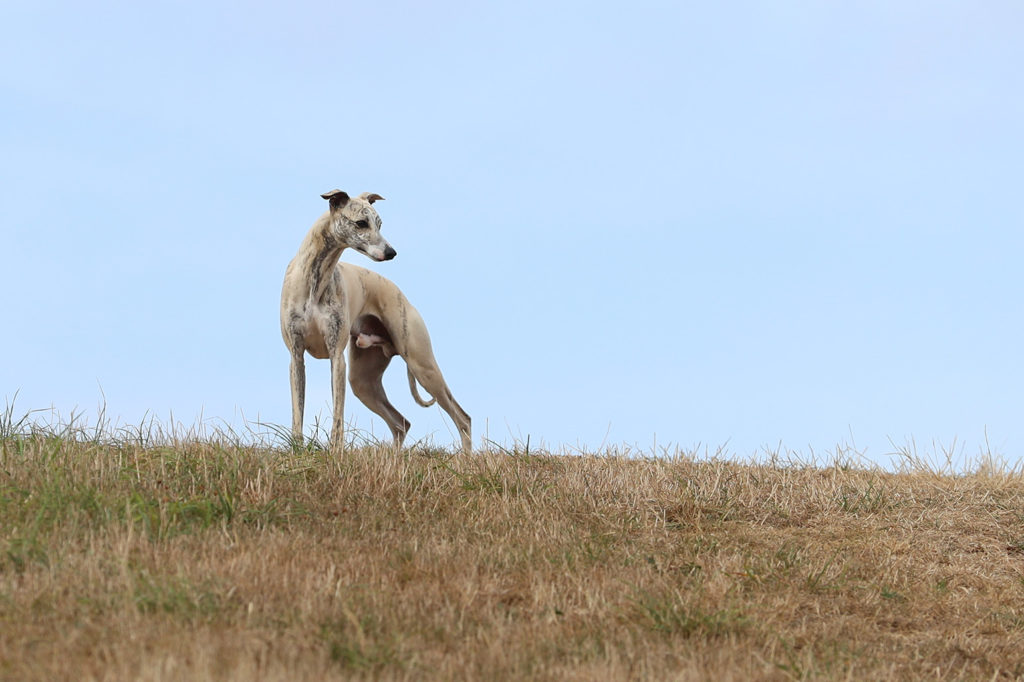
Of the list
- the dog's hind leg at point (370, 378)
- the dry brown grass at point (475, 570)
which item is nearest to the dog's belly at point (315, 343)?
the dog's hind leg at point (370, 378)

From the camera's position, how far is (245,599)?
5.43 metres

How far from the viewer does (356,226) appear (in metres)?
10.3

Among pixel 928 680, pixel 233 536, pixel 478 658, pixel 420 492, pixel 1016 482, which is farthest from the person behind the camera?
pixel 1016 482

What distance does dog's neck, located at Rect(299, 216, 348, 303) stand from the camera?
10.2 m

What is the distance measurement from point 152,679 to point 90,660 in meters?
0.52

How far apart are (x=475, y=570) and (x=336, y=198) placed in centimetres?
514

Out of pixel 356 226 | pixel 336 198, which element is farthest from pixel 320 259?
pixel 336 198

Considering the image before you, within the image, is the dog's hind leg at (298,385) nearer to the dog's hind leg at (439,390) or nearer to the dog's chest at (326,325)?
the dog's chest at (326,325)

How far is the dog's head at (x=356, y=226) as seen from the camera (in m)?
10.3

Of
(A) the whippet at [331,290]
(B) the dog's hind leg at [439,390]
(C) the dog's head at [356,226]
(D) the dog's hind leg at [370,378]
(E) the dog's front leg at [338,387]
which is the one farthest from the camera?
(D) the dog's hind leg at [370,378]

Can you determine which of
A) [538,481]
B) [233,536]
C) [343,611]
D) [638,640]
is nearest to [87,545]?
[233,536]

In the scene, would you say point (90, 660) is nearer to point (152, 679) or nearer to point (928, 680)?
point (152, 679)

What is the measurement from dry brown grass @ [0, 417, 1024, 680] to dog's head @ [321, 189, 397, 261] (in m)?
2.20

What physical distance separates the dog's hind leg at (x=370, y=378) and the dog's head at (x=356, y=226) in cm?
196
